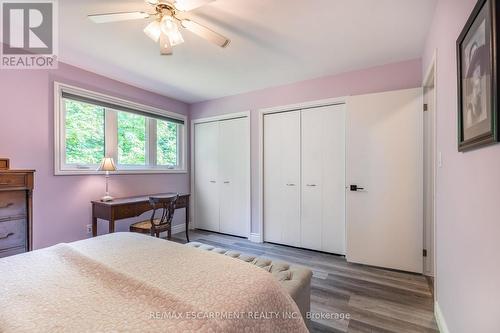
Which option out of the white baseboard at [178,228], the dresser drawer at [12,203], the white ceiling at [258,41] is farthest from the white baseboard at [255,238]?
the dresser drawer at [12,203]

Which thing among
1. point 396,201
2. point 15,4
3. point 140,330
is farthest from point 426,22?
point 15,4

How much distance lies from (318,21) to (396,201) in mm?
2001

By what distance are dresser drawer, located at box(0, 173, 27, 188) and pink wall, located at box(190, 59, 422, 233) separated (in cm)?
264

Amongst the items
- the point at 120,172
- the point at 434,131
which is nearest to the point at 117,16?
the point at 120,172

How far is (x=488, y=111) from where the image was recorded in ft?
3.23

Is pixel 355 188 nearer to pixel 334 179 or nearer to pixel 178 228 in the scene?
pixel 334 179

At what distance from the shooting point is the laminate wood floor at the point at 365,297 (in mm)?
1766

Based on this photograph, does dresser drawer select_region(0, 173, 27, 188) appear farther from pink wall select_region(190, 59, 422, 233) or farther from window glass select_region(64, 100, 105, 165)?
pink wall select_region(190, 59, 422, 233)

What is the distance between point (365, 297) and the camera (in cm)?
214

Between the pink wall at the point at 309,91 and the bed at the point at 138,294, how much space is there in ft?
8.52

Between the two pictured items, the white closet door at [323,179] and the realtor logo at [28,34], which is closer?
the realtor logo at [28,34]

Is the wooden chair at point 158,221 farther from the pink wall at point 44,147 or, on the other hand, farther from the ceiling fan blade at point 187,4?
the ceiling fan blade at point 187,4

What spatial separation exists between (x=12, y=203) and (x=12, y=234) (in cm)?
27

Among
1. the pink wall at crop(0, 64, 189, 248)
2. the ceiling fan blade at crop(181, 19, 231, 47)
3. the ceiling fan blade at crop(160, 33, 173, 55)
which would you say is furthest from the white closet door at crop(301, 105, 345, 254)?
the pink wall at crop(0, 64, 189, 248)
